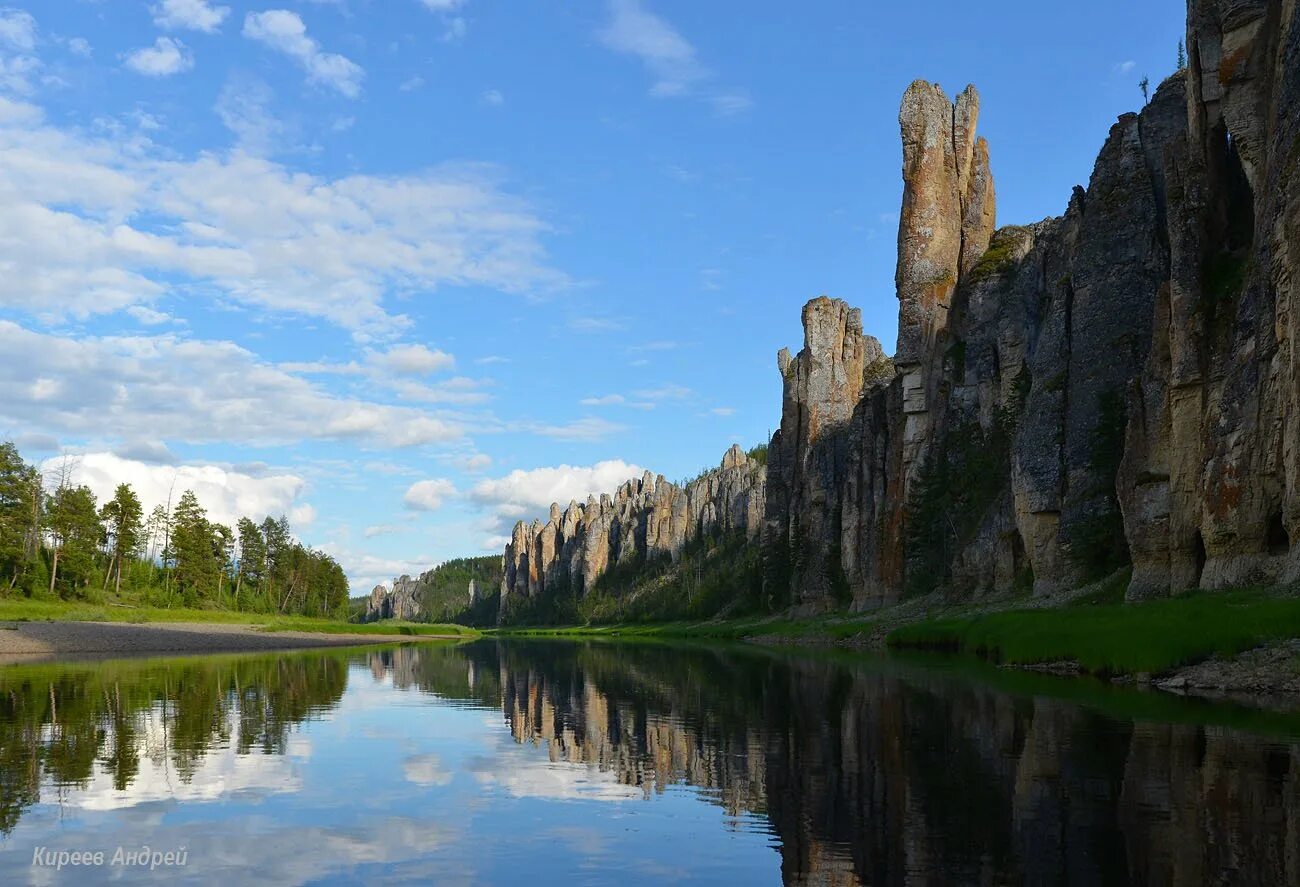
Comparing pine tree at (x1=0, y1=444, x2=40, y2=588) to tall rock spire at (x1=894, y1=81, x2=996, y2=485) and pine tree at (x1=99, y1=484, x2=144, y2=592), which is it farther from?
tall rock spire at (x1=894, y1=81, x2=996, y2=485)

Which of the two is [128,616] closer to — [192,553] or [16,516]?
[16,516]

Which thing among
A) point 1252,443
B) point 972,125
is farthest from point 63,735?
point 972,125

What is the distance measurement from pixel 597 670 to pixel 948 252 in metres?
65.4

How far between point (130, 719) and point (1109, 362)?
54831 mm

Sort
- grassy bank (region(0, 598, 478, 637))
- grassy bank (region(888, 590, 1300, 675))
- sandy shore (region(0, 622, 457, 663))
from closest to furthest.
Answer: grassy bank (region(888, 590, 1300, 675))
sandy shore (region(0, 622, 457, 663))
grassy bank (region(0, 598, 478, 637))

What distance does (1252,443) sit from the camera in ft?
127

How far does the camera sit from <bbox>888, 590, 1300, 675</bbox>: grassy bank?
29609 millimetres

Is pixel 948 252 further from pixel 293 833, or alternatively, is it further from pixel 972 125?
pixel 293 833

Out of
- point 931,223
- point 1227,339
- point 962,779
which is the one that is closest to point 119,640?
point 962,779

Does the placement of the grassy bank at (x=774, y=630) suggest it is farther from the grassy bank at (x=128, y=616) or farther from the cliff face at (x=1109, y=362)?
the grassy bank at (x=128, y=616)

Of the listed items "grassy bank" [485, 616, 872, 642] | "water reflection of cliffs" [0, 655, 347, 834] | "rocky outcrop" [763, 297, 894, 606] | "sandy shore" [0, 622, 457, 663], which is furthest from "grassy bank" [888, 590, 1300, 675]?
"rocky outcrop" [763, 297, 894, 606]

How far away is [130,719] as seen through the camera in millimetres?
26609

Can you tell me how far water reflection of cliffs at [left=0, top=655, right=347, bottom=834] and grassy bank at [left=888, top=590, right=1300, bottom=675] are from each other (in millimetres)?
26372

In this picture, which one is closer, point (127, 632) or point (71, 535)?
point (127, 632)
